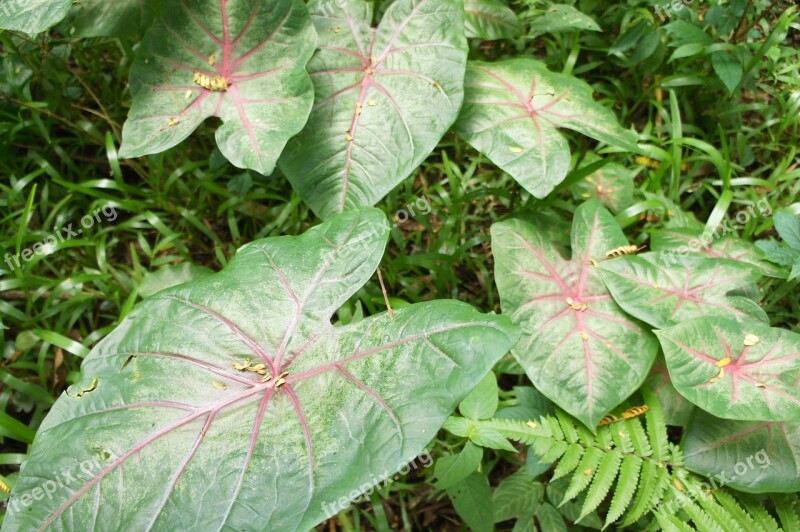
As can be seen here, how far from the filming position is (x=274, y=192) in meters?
2.41

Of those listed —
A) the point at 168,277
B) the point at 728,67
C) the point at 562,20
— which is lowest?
the point at 168,277

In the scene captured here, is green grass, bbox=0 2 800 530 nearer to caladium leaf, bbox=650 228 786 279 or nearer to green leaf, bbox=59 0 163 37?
caladium leaf, bbox=650 228 786 279

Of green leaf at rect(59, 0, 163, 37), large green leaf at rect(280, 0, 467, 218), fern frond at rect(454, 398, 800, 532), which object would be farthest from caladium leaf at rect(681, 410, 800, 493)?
green leaf at rect(59, 0, 163, 37)

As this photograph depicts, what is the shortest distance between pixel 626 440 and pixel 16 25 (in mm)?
2074

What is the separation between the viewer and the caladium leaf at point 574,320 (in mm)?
1634

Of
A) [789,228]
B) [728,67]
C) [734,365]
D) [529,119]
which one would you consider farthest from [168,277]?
[728,67]

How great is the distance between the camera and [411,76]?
5.85 ft

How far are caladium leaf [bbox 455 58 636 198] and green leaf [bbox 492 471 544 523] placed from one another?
2.91ft

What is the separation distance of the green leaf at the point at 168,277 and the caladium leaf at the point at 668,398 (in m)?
1.55

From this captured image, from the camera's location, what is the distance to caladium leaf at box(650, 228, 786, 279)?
6.26ft

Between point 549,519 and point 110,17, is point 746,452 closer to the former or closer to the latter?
point 549,519

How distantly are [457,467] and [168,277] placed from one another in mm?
1258

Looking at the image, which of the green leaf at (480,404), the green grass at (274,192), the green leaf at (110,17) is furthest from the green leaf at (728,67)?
the green leaf at (110,17)

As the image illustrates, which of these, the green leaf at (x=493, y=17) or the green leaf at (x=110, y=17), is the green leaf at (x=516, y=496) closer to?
the green leaf at (x=493, y=17)
